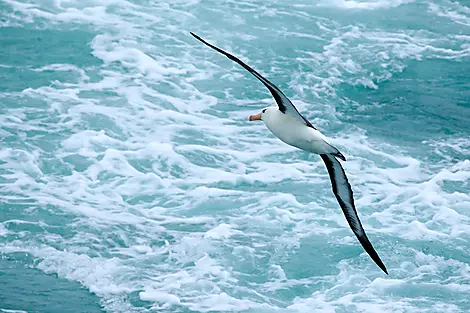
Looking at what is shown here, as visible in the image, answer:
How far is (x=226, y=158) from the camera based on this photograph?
17.2 metres

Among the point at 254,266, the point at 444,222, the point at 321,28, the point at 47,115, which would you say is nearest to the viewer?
the point at 254,266

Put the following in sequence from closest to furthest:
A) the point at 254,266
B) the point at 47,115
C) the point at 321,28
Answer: the point at 254,266, the point at 47,115, the point at 321,28

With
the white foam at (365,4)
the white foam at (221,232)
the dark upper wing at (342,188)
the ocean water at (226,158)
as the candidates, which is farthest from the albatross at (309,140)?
the white foam at (365,4)

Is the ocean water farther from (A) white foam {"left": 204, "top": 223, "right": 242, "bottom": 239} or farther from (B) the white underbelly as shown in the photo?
(B) the white underbelly

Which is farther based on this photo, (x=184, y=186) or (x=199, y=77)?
(x=199, y=77)

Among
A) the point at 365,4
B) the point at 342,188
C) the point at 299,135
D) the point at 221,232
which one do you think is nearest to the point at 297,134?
the point at 299,135

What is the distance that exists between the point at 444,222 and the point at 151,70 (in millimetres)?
7232

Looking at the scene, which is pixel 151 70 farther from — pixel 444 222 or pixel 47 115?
pixel 444 222

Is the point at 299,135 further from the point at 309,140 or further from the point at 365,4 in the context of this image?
the point at 365,4

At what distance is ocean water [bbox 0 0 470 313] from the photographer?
1352 centimetres

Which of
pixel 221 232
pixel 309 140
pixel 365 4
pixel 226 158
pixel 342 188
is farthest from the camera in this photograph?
pixel 365 4

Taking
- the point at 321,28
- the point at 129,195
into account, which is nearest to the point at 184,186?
the point at 129,195

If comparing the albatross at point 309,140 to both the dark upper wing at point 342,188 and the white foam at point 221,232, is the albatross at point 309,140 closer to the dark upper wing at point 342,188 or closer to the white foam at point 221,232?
the dark upper wing at point 342,188

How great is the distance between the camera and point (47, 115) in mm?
17719
